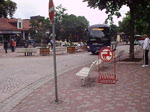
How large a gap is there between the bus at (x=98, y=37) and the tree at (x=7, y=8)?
1318 inches

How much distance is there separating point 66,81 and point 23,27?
4650cm

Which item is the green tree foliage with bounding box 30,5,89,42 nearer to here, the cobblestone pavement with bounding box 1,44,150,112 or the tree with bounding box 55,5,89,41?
the tree with bounding box 55,5,89,41

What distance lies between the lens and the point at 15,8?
190 feet

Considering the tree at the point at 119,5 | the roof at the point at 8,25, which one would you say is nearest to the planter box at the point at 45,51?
the tree at the point at 119,5

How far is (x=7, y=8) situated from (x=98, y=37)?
38567 millimetres

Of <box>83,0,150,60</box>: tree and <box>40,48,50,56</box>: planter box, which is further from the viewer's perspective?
<box>40,48,50,56</box>: planter box

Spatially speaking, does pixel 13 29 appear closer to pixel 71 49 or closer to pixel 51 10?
pixel 71 49

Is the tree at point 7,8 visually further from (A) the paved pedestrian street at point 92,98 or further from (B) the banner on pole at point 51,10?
(B) the banner on pole at point 51,10

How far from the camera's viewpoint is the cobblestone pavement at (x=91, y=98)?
567cm

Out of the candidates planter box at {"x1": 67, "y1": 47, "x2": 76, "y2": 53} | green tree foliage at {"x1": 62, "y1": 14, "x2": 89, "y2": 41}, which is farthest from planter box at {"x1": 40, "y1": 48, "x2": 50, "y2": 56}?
green tree foliage at {"x1": 62, "y1": 14, "x2": 89, "y2": 41}

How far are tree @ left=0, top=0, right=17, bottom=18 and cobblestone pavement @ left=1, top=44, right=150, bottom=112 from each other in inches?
1881

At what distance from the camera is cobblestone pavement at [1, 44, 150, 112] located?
5.67m

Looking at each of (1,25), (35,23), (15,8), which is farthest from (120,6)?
(15,8)

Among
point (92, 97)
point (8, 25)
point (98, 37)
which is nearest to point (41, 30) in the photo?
point (8, 25)
